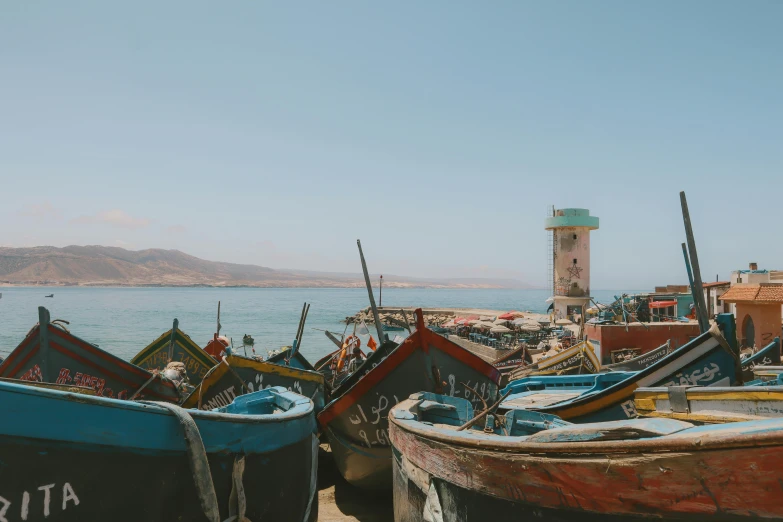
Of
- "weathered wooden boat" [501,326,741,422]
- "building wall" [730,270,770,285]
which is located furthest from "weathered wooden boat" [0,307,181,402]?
"building wall" [730,270,770,285]

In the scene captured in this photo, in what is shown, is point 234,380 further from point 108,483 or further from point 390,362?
point 108,483

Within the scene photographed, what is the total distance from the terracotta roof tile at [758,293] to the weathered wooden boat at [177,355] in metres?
18.5

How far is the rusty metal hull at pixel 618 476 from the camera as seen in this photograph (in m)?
2.85

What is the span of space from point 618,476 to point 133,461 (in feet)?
10.5

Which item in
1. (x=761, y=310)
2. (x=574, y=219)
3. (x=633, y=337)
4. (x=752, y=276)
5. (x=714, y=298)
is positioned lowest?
(x=633, y=337)

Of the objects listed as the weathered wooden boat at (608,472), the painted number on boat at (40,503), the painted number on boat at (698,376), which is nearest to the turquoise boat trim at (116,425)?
the painted number on boat at (40,503)

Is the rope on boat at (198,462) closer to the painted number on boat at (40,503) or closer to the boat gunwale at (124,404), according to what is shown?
the boat gunwale at (124,404)

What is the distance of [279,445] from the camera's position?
5262 millimetres

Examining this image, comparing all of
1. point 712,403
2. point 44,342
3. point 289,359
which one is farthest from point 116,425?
point 289,359

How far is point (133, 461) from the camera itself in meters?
3.99

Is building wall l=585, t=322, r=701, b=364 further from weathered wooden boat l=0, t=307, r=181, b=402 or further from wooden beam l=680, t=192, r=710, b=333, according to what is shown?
weathered wooden boat l=0, t=307, r=181, b=402

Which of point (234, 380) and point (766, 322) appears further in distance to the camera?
point (766, 322)

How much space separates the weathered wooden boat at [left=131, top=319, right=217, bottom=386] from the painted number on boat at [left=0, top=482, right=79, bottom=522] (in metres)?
10.2

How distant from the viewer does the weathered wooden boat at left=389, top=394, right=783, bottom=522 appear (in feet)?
9.39
